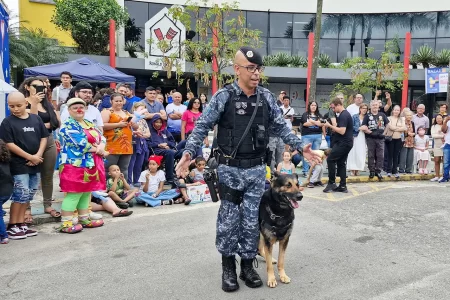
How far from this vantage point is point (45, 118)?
6293 millimetres

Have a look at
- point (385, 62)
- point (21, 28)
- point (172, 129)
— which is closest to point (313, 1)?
point (385, 62)

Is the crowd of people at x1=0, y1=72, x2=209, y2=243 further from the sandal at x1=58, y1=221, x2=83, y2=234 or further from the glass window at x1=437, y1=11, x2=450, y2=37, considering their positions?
the glass window at x1=437, y1=11, x2=450, y2=37

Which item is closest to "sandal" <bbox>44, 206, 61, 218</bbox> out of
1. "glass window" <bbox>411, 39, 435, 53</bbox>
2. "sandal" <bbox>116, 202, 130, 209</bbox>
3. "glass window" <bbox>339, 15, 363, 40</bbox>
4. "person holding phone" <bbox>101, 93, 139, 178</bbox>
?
"sandal" <bbox>116, 202, 130, 209</bbox>

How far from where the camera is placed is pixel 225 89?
12.8 ft

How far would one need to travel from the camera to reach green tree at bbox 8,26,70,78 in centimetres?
1780

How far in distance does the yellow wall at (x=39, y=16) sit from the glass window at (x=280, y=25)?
12.0m

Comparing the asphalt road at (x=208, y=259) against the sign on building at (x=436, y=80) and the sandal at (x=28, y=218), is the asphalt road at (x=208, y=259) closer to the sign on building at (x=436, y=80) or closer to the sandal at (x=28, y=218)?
the sandal at (x=28, y=218)

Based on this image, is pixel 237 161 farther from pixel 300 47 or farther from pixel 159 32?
pixel 300 47

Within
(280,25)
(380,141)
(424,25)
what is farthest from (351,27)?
(380,141)

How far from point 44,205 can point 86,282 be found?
2854 millimetres

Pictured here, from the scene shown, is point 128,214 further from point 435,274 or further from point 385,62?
point 385,62

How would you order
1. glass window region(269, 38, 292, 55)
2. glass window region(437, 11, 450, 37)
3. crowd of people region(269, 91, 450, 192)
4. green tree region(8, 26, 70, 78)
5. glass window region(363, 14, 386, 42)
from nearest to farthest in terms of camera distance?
crowd of people region(269, 91, 450, 192) < green tree region(8, 26, 70, 78) < glass window region(437, 11, 450, 37) < glass window region(363, 14, 386, 42) < glass window region(269, 38, 292, 55)

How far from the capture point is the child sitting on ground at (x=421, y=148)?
10812 mm

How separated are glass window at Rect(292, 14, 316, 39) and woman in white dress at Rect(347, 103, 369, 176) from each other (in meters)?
16.5
